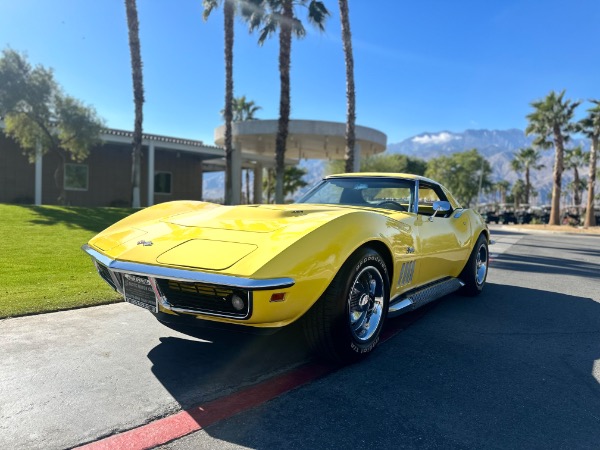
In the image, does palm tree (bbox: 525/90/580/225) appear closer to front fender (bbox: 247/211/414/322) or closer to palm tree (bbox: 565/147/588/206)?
palm tree (bbox: 565/147/588/206)

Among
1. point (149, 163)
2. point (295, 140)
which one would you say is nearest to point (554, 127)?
point (295, 140)

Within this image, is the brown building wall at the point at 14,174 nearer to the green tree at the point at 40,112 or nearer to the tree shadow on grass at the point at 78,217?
the green tree at the point at 40,112

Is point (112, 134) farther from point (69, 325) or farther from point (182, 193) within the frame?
point (69, 325)

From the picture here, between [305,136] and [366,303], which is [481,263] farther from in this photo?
[305,136]

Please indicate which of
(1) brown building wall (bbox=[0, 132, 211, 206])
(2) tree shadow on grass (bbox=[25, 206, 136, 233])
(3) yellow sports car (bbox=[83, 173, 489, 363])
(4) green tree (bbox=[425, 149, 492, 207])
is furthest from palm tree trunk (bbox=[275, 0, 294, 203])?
(4) green tree (bbox=[425, 149, 492, 207])

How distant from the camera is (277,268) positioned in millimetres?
2570

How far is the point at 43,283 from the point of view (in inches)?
211

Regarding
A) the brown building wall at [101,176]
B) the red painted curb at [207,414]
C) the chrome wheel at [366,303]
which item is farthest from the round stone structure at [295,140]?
the red painted curb at [207,414]

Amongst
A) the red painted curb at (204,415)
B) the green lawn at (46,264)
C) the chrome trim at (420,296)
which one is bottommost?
the red painted curb at (204,415)

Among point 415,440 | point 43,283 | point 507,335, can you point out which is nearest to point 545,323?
point 507,335

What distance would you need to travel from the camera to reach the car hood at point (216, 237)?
2.69 metres

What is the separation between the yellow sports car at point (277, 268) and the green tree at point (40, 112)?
604 inches

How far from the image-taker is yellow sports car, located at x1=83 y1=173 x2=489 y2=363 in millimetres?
2592

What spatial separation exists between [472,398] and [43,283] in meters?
4.91
